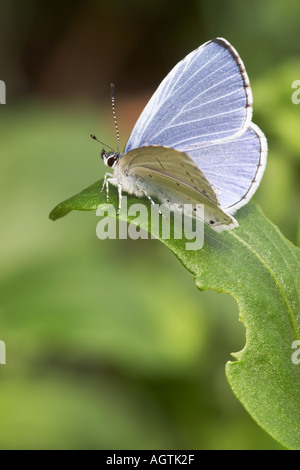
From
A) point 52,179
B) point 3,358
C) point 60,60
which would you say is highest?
point 60,60

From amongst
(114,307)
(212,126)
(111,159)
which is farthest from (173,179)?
(114,307)

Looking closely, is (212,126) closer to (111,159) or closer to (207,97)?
(207,97)

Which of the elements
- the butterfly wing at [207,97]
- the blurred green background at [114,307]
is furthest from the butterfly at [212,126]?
the blurred green background at [114,307]

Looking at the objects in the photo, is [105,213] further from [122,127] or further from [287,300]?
[122,127]

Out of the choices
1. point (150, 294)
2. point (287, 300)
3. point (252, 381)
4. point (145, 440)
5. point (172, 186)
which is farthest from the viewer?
point (150, 294)

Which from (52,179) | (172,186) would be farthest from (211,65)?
(52,179)

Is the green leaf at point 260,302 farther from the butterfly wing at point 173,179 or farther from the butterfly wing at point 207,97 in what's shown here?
the butterfly wing at point 207,97
